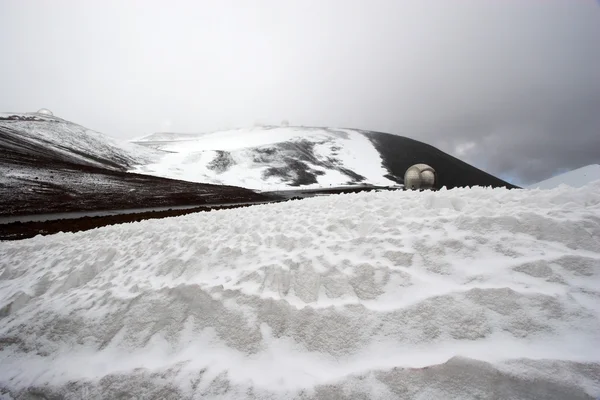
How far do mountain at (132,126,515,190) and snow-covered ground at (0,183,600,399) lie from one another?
223 ft

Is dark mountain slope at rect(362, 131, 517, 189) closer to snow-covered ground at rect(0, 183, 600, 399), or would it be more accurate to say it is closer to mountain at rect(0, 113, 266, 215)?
mountain at rect(0, 113, 266, 215)

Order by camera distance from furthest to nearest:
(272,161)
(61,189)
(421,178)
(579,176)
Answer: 1. (272,161)
2. (579,176)
3. (61,189)
4. (421,178)

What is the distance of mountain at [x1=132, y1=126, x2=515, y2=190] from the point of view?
79.1 metres

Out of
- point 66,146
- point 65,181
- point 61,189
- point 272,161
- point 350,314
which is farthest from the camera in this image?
point 272,161

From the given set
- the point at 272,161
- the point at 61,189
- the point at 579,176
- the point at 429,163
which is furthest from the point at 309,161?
the point at 61,189

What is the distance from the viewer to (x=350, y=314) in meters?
3.49

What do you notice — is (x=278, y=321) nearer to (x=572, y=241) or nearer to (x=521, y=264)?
(x=521, y=264)

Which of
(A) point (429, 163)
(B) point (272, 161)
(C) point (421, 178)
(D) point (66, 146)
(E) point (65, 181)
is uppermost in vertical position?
(A) point (429, 163)

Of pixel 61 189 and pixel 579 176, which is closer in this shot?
pixel 61 189

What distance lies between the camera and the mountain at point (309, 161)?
79056mm

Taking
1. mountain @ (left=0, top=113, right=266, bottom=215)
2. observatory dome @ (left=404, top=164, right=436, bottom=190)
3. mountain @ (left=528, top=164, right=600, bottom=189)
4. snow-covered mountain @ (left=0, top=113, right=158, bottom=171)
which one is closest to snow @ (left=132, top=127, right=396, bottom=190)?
snow-covered mountain @ (left=0, top=113, right=158, bottom=171)

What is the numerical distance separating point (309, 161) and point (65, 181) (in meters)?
82.1

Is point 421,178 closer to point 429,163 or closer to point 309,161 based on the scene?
point 309,161

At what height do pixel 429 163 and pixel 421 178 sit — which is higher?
pixel 429 163
